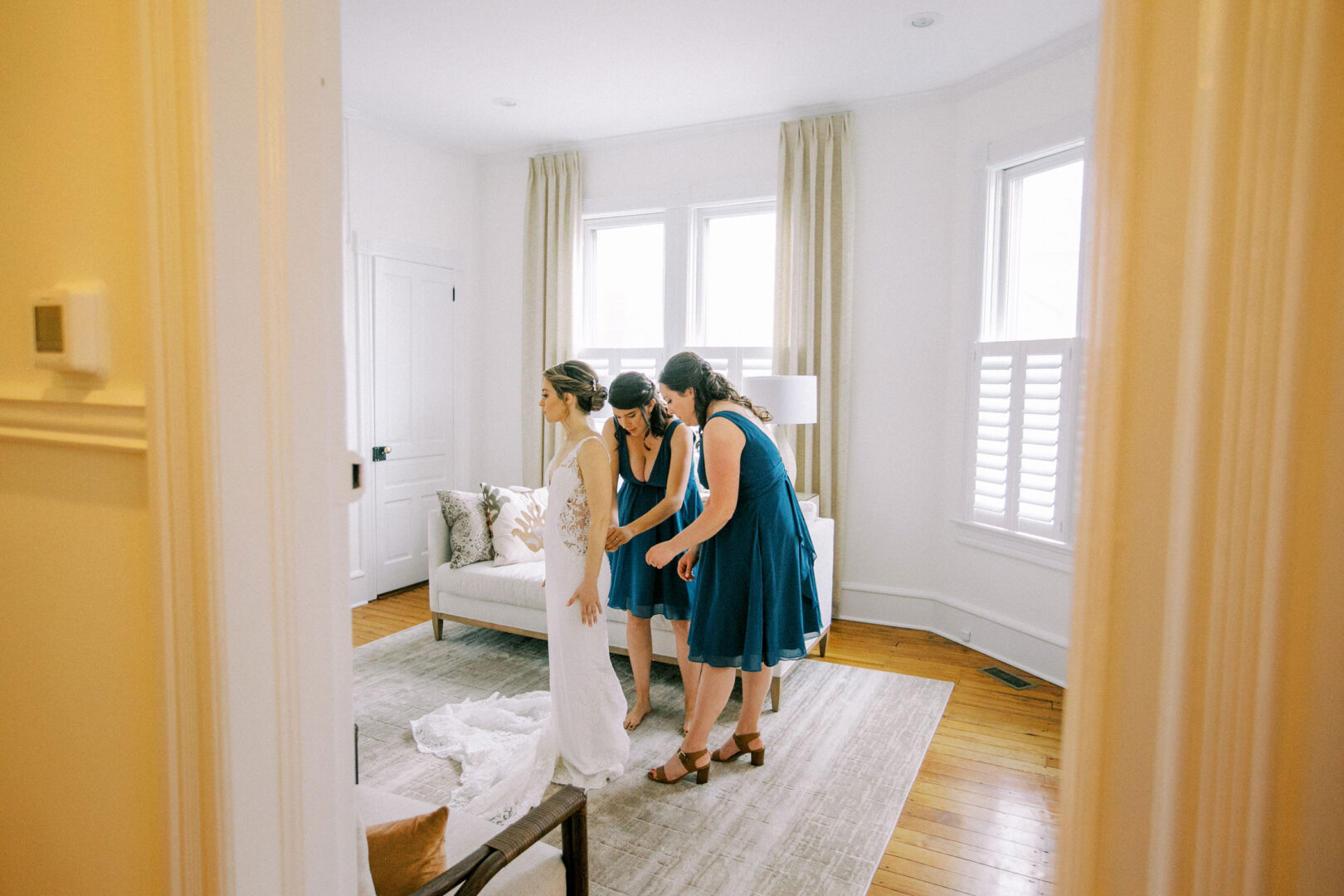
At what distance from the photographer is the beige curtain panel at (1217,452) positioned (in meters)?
0.45

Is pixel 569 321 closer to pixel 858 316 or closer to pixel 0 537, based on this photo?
pixel 858 316

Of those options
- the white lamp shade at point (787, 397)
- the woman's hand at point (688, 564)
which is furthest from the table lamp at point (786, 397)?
the woman's hand at point (688, 564)

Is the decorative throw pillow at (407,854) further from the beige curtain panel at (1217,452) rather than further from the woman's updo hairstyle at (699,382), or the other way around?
the woman's updo hairstyle at (699,382)

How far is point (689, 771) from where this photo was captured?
9.03 ft

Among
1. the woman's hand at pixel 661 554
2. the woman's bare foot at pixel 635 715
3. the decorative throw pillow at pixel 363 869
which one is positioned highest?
the woman's hand at pixel 661 554

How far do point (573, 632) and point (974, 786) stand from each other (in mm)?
1584

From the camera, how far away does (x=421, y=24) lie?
359 cm

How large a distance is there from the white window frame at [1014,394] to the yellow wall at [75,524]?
355 centimetres

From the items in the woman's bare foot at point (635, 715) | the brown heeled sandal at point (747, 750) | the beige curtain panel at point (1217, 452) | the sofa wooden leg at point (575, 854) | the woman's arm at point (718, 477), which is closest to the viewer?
the beige curtain panel at point (1217, 452)

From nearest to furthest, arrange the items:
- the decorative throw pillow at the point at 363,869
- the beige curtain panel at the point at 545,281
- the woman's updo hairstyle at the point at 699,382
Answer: the decorative throw pillow at the point at 363,869 → the woman's updo hairstyle at the point at 699,382 → the beige curtain panel at the point at 545,281

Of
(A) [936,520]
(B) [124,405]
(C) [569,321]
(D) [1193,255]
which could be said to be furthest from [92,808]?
(C) [569,321]

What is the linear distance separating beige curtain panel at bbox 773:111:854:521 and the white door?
257 cm

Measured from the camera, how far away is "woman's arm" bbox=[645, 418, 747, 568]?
2.51 meters

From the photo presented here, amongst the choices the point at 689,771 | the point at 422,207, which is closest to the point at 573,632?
the point at 689,771
